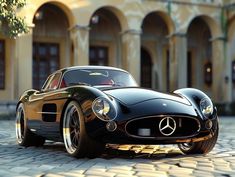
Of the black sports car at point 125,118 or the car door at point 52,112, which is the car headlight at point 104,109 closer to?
the black sports car at point 125,118

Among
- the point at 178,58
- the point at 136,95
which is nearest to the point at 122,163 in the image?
the point at 136,95

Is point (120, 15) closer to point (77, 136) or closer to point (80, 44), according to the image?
point (80, 44)

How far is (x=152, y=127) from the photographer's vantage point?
5.44m

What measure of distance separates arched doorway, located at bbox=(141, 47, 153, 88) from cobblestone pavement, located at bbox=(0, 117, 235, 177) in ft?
60.5

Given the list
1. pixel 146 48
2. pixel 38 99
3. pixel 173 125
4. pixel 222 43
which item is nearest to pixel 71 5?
pixel 146 48

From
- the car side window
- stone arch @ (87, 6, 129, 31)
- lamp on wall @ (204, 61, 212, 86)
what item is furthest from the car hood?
lamp on wall @ (204, 61, 212, 86)

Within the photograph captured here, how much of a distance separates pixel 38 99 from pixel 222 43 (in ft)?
58.2

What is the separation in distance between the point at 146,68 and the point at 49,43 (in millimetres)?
5741

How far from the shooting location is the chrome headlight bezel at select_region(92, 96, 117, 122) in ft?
17.4

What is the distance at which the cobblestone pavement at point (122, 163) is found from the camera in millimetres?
4719

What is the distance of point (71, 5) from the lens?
64.8 feet

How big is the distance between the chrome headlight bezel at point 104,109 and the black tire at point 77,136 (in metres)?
0.20

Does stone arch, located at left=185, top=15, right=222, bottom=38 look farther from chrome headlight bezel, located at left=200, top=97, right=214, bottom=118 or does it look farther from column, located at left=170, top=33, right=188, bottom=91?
chrome headlight bezel, located at left=200, top=97, right=214, bottom=118

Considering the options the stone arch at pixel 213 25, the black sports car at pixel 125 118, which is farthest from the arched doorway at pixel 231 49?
the black sports car at pixel 125 118
